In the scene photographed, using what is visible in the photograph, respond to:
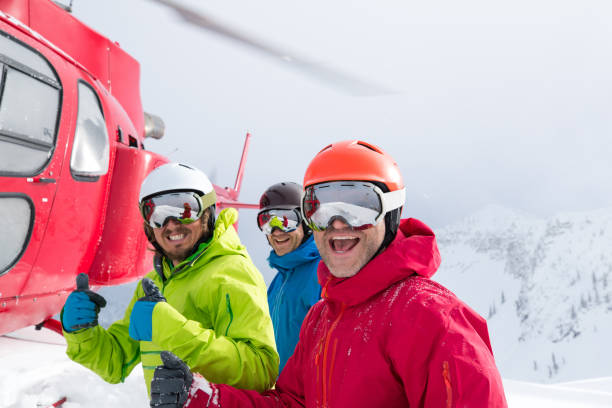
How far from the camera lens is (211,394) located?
1.36 m

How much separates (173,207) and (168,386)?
92 centimetres

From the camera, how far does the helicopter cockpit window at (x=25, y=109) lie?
267 cm

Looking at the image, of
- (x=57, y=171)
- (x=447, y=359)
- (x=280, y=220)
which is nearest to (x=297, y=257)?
(x=280, y=220)

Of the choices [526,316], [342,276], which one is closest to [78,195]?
[342,276]

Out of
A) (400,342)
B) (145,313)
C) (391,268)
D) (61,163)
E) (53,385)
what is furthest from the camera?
(53,385)

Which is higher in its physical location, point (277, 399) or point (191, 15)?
point (191, 15)

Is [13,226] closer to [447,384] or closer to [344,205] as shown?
[344,205]

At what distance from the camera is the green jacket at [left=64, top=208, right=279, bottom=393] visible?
1524 mm

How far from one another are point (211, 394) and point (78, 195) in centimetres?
254

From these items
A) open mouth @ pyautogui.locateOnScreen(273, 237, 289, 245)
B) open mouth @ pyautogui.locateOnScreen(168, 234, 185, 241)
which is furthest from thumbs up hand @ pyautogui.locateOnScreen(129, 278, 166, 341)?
open mouth @ pyautogui.locateOnScreen(273, 237, 289, 245)

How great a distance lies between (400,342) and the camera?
3.40 feet

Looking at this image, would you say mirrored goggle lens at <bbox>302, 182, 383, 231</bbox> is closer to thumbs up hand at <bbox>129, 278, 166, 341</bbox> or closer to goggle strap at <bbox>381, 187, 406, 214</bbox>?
goggle strap at <bbox>381, 187, 406, 214</bbox>

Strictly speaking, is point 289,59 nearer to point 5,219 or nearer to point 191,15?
point 191,15

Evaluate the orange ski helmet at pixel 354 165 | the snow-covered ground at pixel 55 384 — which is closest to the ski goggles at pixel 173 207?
the orange ski helmet at pixel 354 165
